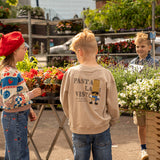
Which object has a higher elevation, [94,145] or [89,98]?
[89,98]

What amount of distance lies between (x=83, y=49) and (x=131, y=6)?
16.3ft

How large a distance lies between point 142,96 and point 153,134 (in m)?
0.47

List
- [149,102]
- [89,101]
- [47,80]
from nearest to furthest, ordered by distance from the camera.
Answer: [89,101] → [149,102] → [47,80]

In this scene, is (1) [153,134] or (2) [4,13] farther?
(2) [4,13]

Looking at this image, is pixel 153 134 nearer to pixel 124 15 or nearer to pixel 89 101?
pixel 89 101

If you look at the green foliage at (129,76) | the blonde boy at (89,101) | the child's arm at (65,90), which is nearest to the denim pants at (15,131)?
the child's arm at (65,90)

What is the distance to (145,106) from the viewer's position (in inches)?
121

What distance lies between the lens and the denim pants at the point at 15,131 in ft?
9.22

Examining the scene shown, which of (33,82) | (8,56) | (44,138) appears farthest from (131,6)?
(8,56)

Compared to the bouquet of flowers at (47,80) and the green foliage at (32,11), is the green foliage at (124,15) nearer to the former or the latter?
the green foliage at (32,11)

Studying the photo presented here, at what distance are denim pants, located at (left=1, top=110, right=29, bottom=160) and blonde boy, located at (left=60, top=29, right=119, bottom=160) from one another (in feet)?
1.95

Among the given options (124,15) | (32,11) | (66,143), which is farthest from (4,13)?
(66,143)

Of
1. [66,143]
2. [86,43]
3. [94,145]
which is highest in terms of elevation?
[86,43]

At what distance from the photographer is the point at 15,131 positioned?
282 cm
